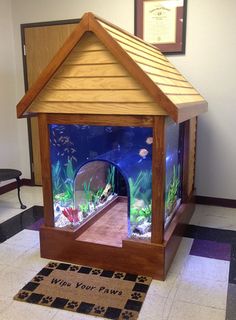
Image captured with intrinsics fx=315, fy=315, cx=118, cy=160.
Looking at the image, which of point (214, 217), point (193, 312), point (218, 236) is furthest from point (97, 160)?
point (214, 217)

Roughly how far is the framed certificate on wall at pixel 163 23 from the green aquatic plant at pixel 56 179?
5.78ft

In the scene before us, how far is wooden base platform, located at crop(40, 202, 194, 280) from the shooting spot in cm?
198

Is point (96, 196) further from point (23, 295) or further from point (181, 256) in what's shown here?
point (23, 295)

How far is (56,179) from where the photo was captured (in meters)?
2.20

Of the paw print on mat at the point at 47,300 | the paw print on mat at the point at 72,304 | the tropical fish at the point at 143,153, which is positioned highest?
the tropical fish at the point at 143,153

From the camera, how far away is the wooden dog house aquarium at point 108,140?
1831 mm

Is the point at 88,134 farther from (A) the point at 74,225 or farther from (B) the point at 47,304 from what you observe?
(B) the point at 47,304

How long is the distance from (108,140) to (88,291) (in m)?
0.93

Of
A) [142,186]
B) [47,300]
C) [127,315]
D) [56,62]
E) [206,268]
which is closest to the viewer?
[127,315]

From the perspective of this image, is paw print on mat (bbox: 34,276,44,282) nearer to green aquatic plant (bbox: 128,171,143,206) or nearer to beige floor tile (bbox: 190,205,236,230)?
green aquatic plant (bbox: 128,171,143,206)

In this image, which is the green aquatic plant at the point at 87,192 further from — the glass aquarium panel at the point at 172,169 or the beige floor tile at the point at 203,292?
the beige floor tile at the point at 203,292

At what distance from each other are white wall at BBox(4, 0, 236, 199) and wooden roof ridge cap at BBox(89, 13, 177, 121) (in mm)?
1565

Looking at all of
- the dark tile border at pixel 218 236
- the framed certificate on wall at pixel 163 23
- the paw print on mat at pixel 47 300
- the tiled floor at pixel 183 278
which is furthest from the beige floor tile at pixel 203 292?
the framed certificate on wall at pixel 163 23

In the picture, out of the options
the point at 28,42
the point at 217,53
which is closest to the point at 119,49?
the point at 217,53
